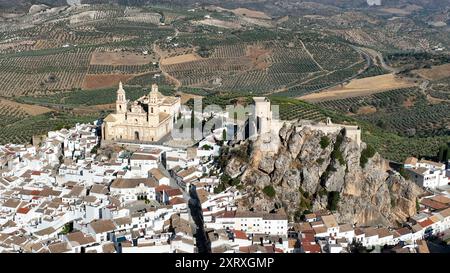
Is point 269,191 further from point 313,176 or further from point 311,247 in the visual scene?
point 311,247

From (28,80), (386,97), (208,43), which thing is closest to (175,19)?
(208,43)

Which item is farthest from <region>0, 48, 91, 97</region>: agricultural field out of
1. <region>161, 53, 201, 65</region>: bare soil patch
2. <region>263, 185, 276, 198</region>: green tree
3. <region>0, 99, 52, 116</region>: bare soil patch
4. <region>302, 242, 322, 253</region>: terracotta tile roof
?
<region>302, 242, 322, 253</region>: terracotta tile roof

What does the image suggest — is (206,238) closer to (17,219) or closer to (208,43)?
(17,219)

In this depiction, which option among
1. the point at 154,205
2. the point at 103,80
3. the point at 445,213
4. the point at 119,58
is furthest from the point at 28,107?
the point at 445,213

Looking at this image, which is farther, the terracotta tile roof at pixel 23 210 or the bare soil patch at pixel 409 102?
the bare soil patch at pixel 409 102

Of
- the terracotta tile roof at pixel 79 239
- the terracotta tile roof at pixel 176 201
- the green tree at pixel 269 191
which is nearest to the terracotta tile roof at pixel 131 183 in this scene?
the terracotta tile roof at pixel 176 201

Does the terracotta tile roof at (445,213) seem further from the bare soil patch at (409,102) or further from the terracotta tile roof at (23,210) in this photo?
the bare soil patch at (409,102)

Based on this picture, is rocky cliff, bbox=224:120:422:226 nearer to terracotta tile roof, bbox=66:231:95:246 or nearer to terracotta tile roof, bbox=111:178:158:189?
terracotta tile roof, bbox=111:178:158:189
